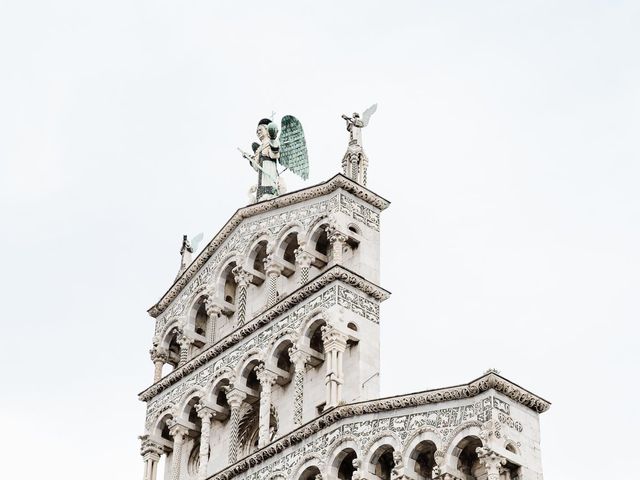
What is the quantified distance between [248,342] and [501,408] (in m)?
6.55

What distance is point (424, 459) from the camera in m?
24.2

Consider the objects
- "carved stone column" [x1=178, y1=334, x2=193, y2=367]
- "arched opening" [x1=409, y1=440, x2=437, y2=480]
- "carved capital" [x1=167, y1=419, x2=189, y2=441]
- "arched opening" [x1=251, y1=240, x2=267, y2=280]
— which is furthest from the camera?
"carved stone column" [x1=178, y1=334, x2=193, y2=367]

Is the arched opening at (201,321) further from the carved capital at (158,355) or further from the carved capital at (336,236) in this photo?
the carved capital at (336,236)

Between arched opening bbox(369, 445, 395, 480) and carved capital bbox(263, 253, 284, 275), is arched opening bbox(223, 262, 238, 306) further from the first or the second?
arched opening bbox(369, 445, 395, 480)

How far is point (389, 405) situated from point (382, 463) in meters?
0.89

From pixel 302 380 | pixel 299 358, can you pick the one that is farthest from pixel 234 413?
pixel 299 358

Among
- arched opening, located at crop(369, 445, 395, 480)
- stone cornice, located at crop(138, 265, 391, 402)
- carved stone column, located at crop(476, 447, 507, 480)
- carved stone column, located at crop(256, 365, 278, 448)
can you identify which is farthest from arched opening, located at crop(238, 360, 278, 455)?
carved stone column, located at crop(476, 447, 507, 480)

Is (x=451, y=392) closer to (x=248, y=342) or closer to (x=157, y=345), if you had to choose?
(x=248, y=342)

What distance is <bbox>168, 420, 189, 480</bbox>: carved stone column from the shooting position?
29.0 m

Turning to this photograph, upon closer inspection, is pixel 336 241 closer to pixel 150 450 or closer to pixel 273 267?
pixel 273 267

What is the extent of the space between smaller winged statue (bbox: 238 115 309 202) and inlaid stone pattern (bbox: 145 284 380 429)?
13.5 feet

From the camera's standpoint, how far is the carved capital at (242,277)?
97.9ft

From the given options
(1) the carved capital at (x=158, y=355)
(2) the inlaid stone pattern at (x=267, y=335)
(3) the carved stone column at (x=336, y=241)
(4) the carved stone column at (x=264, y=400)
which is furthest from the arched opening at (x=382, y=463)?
(1) the carved capital at (x=158, y=355)

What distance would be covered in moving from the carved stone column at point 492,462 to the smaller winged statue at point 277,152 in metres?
10.1
